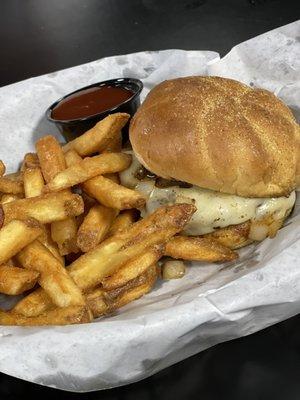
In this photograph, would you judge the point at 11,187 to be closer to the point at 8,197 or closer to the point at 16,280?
the point at 8,197

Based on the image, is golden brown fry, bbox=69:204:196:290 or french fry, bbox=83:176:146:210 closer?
golden brown fry, bbox=69:204:196:290

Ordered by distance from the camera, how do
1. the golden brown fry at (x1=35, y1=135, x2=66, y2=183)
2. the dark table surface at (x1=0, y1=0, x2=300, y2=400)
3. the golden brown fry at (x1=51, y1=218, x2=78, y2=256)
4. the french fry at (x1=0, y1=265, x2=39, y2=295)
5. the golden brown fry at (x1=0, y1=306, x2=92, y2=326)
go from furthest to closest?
the dark table surface at (x1=0, y1=0, x2=300, y2=400)
the golden brown fry at (x1=35, y1=135, x2=66, y2=183)
the golden brown fry at (x1=51, y1=218, x2=78, y2=256)
the french fry at (x1=0, y1=265, x2=39, y2=295)
the golden brown fry at (x1=0, y1=306, x2=92, y2=326)

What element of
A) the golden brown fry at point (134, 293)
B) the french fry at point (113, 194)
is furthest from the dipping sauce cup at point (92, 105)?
the golden brown fry at point (134, 293)

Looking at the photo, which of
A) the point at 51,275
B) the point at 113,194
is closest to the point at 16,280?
the point at 51,275

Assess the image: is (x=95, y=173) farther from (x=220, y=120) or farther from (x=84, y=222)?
(x=220, y=120)

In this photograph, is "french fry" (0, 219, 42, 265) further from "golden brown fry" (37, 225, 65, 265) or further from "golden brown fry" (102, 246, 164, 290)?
"golden brown fry" (102, 246, 164, 290)

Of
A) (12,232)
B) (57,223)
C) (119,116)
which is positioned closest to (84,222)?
(57,223)

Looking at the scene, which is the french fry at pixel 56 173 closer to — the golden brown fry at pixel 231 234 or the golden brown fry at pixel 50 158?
the golden brown fry at pixel 50 158

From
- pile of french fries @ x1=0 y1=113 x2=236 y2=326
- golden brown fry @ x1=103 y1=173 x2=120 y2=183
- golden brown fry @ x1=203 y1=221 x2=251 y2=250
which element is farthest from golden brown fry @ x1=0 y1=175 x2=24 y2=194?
golden brown fry @ x1=203 y1=221 x2=251 y2=250
